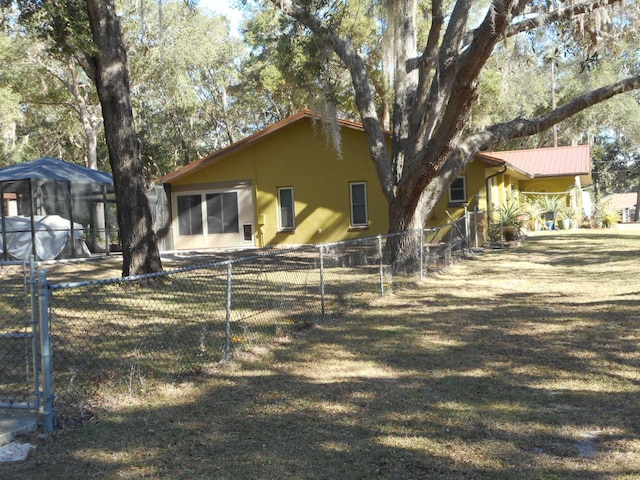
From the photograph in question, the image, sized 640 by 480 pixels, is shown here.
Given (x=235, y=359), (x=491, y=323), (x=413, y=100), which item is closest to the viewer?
(x=235, y=359)

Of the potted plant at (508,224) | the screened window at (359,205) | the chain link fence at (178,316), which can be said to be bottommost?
the chain link fence at (178,316)

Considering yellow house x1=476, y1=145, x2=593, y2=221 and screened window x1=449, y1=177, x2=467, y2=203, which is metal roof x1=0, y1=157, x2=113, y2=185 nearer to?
screened window x1=449, y1=177, x2=467, y2=203

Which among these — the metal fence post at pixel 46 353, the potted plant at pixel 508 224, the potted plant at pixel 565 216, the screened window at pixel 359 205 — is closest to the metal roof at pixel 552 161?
the potted plant at pixel 565 216

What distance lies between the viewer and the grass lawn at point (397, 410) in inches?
151

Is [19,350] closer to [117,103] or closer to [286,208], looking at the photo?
[117,103]

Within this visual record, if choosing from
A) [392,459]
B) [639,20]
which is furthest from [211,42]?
[392,459]

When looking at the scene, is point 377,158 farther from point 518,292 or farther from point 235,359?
point 235,359

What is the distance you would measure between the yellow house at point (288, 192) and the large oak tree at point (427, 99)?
6.06m

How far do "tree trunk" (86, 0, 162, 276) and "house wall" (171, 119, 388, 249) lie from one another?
969 centimetres

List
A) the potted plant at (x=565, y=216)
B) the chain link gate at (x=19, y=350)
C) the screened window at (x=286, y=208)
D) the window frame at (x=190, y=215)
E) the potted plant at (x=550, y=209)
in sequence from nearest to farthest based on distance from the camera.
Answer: the chain link gate at (x=19, y=350) < the screened window at (x=286, y=208) < the window frame at (x=190, y=215) < the potted plant at (x=550, y=209) < the potted plant at (x=565, y=216)

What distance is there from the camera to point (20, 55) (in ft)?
90.0

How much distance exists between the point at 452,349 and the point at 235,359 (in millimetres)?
2322

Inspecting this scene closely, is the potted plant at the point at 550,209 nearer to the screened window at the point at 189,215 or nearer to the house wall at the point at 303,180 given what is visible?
the house wall at the point at 303,180

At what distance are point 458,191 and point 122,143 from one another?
11.8 m
